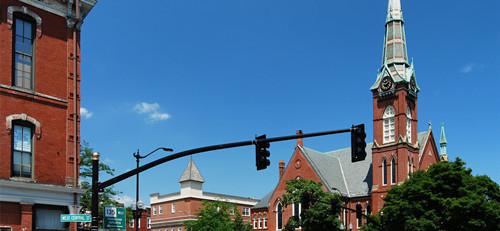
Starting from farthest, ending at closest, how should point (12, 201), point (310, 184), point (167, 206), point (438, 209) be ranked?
point (167, 206), point (310, 184), point (438, 209), point (12, 201)

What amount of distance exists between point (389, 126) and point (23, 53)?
2220 inches

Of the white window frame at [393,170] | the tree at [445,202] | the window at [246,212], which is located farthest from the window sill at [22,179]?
the window at [246,212]

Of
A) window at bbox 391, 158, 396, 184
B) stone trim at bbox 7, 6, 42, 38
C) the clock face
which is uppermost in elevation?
the clock face

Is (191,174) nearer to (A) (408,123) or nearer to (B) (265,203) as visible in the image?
(B) (265,203)

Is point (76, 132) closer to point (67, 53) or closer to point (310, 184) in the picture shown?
point (67, 53)

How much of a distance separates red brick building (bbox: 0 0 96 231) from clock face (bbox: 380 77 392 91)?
53450 mm

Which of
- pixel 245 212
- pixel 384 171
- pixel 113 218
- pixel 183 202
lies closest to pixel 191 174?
pixel 183 202

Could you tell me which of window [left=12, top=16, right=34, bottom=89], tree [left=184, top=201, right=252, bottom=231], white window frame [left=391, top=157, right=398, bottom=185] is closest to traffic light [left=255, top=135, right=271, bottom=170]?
window [left=12, top=16, right=34, bottom=89]

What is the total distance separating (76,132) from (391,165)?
53.3 metres

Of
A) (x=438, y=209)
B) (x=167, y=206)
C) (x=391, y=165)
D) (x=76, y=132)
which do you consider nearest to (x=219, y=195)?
(x=167, y=206)

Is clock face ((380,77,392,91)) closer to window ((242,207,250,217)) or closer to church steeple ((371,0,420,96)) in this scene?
church steeple ((371,0,420,96))

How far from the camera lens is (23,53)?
2481 centimetres

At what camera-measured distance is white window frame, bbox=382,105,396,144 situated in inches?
2928

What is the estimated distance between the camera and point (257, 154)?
17.8 metres
